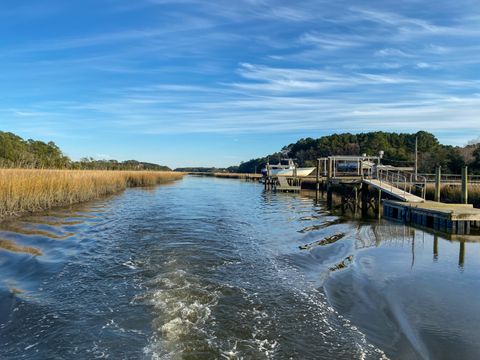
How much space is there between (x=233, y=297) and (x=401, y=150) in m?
52.9

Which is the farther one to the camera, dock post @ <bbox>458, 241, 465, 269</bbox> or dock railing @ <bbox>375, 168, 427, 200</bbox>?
dock railing @ <bbox>375, 168, 427, 200</bbox>

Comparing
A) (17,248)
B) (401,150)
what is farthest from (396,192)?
(401,150)

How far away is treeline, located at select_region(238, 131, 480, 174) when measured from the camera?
126ft

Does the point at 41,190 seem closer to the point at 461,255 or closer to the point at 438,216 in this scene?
the point at 461,255

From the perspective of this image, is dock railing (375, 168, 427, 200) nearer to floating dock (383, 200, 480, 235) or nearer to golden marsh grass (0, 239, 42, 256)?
floating dock (383, 200, 480, 235)

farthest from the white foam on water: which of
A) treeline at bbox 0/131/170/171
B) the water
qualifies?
treeline at bbox 0/131/170/171

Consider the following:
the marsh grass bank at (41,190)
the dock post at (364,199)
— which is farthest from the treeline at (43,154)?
the dock post at (364,199)

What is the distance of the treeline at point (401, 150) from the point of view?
3828 cm

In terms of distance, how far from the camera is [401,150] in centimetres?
5444

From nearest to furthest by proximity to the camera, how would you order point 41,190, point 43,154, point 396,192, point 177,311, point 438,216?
1. point 177,311
2. point 438,216
3. point 41,190
4. point 396,192
5. point 43,154

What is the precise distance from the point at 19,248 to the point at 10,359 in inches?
279

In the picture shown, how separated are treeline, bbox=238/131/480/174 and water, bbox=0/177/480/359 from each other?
13799 millimetres

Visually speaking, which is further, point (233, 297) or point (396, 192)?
point (396, 192)

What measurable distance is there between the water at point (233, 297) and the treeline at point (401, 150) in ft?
45.3
